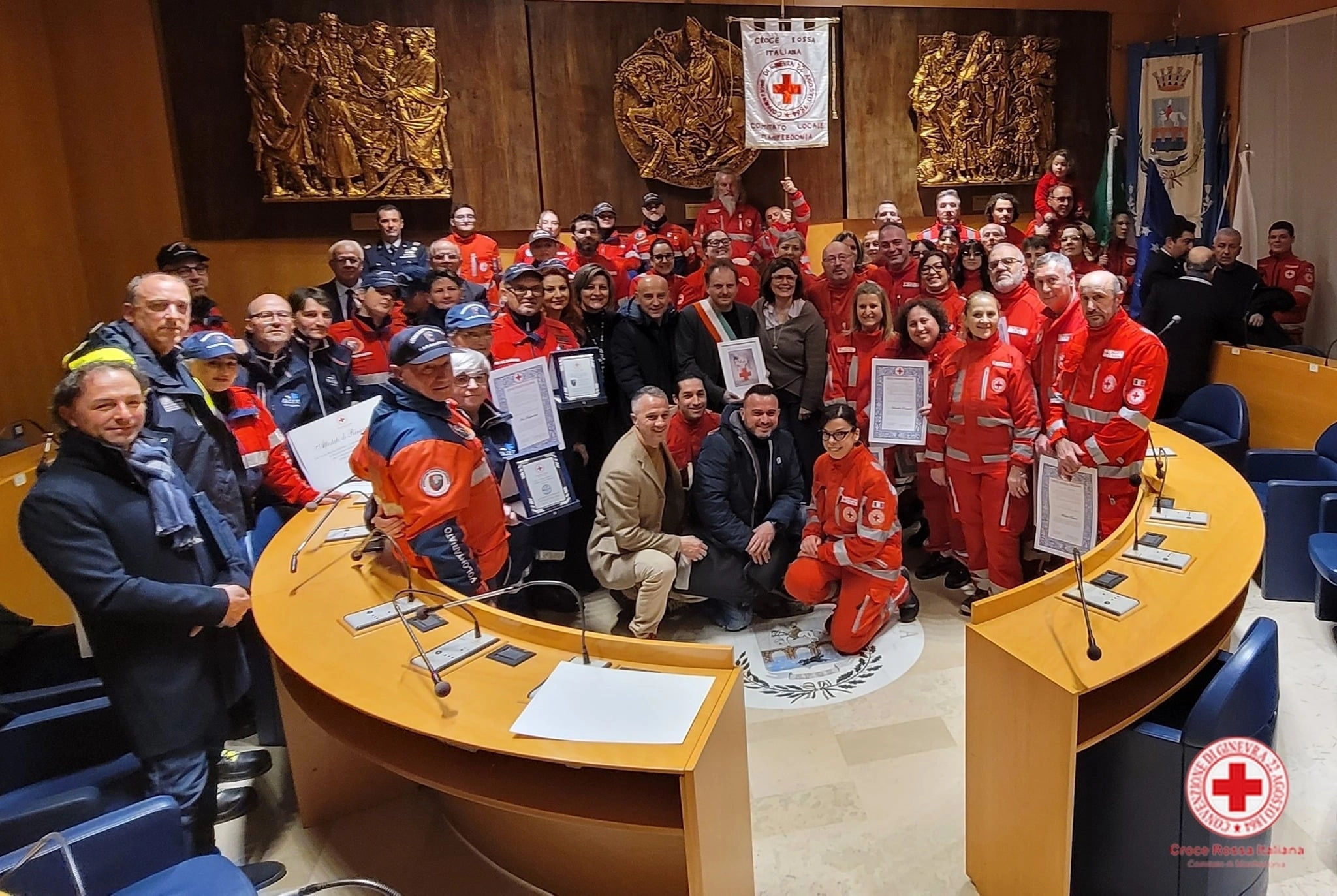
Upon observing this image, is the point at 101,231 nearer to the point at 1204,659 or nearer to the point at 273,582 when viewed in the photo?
the point at 273,582

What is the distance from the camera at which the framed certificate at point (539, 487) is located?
4.05m

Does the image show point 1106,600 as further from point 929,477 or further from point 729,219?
point 729,219

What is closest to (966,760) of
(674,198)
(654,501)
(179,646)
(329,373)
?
(654,501)

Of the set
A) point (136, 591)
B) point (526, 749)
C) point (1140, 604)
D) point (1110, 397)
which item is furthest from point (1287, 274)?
point (136, 591)

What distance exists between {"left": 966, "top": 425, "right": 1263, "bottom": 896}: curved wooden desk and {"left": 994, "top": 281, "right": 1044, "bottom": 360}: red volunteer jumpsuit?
204 cm

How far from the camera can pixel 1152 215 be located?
26.2 ft

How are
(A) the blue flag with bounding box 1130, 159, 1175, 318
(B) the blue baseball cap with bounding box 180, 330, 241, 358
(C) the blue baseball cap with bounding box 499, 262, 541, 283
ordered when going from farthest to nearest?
1. (A) the blue flag with bounding box 1130, 159, 1175, 318
2. (C) the blue baseball cap with bounding box 499, 262, 541, 283
3. (B) the blue baseball cap with bounding box 180, 330, 241, 358

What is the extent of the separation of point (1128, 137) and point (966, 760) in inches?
301

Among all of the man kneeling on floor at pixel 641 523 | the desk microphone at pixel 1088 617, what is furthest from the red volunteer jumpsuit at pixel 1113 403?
the man kneeling on floor at pixel 641 523

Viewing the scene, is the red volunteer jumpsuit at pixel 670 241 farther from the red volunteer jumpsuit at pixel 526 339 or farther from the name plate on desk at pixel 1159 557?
the name plate on desk at pixel 1159 557

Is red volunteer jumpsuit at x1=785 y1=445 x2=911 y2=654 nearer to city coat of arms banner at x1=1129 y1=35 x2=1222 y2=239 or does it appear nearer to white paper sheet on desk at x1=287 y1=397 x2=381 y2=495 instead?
white paper sheet on desk at x1=287 y1=397 x2=381 y2=495

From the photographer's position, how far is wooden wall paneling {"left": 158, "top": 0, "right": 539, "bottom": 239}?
6.05 m

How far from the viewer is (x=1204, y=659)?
8.30 ft

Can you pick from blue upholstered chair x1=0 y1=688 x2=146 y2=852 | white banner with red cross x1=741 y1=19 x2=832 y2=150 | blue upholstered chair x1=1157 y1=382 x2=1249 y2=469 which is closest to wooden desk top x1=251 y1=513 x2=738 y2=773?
blue upholstered chair x1=0 y1=688 x2=146 y2=852
